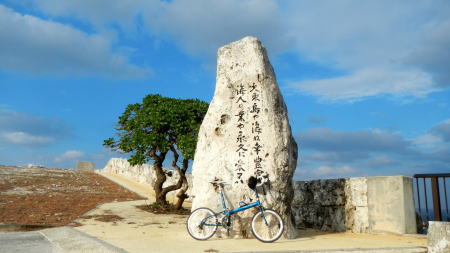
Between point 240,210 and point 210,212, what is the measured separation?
2.31ft

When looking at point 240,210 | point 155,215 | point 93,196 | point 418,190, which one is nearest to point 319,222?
point 418,190

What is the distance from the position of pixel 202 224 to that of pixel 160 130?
6920 millimetres

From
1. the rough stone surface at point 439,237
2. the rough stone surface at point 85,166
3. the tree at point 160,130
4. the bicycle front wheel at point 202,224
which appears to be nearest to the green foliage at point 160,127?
the tree at point 160,130

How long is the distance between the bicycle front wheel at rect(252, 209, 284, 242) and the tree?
573 cm

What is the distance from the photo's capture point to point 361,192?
10688mm

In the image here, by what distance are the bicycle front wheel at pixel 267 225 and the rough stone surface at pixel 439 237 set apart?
2.90m

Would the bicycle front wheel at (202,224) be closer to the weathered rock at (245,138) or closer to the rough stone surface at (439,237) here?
the weathered rock at (245,138)

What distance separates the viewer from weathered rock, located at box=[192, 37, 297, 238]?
30.1 ft

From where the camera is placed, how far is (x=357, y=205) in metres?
10.8

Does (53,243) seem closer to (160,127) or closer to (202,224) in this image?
(202,224)

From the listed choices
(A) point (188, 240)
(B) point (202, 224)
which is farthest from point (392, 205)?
(A) point (188, 240)

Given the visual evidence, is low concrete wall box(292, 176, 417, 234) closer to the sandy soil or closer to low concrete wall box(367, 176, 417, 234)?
low concrete wall box(367, 176, 417, 234)

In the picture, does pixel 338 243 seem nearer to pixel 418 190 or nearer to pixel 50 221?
pixel 418 190

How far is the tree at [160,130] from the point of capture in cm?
1471
